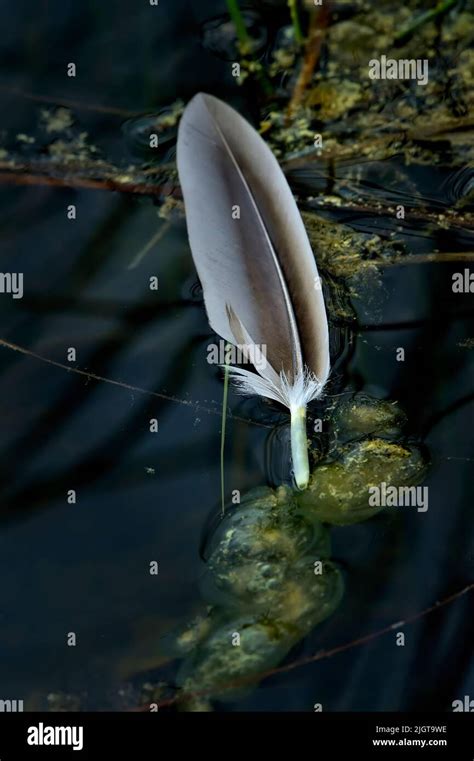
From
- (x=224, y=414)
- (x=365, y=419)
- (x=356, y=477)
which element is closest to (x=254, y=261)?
(x=224, y=414)

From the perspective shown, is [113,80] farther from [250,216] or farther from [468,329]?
[468,329]

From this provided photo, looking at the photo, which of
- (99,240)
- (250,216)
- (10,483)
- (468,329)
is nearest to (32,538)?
(10,483)

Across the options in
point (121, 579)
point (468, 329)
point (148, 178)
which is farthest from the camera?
point (148, 178)

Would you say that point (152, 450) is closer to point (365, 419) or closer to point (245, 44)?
point (365, 419)

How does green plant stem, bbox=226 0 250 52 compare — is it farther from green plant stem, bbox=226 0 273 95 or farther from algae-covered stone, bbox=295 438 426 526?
algae-covered stone, bbox=295 438 426 526

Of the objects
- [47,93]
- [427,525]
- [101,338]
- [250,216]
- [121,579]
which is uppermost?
[47,93]

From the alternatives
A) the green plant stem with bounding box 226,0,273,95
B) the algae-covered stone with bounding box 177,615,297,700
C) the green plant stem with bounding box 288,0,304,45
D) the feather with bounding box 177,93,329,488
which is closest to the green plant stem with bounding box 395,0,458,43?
the green plant stem with bounding box 288,0,304,45

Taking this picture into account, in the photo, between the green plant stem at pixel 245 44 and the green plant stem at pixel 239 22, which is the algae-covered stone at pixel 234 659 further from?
the green plant stem at pixel 239 22
